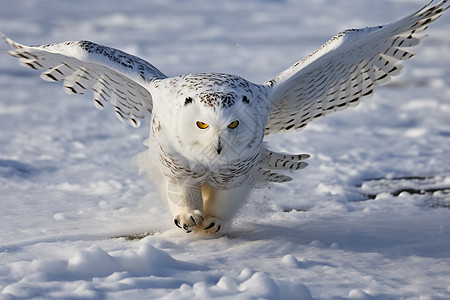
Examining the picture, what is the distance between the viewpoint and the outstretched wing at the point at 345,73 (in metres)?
3.85

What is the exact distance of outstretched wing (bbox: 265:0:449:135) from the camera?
385cm

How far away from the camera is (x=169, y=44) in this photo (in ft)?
41.5

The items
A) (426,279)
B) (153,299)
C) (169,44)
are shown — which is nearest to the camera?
(153,299)

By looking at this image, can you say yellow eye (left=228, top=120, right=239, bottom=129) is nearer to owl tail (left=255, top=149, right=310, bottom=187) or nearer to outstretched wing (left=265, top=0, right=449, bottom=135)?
outstretched wing (left=265, top=0, right=449, bottom=135)

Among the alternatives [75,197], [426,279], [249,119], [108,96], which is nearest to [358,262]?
[426,279]

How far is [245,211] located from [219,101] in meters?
1.39

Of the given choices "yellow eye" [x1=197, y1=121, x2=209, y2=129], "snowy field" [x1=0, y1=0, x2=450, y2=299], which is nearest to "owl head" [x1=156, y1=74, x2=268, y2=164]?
"yellow eye" [x1=197, y1=121, x2=209, y2=129]

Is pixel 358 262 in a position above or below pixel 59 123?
below

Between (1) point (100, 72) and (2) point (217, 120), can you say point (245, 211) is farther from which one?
(2) point (217, 120)

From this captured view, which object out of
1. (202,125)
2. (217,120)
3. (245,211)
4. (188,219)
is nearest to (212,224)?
(188,219)

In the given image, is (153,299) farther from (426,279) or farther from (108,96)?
(108,96)

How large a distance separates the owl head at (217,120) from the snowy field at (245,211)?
0.53 metres

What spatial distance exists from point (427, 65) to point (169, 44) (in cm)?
471

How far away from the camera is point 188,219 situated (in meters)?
3.77
